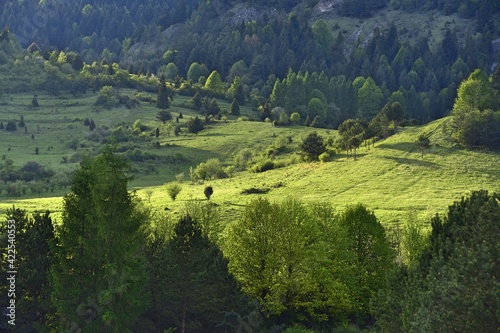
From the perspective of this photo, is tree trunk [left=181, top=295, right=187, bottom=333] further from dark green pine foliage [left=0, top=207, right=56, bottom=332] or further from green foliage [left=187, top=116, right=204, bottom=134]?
green foliage [left=187, top=116, right=204, bottom=134]

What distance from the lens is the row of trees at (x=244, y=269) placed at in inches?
1260

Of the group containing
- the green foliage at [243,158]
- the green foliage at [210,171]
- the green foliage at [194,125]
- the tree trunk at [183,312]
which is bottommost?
the tree trunk at [183,312]

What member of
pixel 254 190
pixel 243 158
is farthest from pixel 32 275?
pixel 243 158

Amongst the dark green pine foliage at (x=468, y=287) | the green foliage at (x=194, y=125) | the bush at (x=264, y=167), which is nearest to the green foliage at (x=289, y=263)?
the dark green pine foliage at (x=468, y=287)

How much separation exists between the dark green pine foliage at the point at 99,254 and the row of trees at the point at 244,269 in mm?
71

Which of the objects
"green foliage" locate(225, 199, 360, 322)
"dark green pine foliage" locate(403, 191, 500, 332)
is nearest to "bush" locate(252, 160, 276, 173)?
"green foliage" locate(225, 199, 360, 322)

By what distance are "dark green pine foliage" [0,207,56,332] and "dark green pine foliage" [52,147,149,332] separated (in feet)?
9.97

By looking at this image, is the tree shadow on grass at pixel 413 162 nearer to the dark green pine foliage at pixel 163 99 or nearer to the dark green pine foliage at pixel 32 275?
the dark green pine foliage at pixel 32 275

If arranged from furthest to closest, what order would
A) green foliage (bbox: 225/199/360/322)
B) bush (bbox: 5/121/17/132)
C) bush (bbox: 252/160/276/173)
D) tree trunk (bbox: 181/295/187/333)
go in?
bush (bbox: 5/121/17/132) → bush (bbox: 252/160/276/173) → green foliage (bbox: 225/199/360/322) → tree trunk (bbox: 181/295/187/333)

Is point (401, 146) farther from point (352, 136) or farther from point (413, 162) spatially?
point (413, 162)

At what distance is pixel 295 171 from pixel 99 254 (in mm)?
72583

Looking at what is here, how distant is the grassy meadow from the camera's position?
8600 cm

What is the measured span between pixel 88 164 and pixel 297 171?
70212 mm

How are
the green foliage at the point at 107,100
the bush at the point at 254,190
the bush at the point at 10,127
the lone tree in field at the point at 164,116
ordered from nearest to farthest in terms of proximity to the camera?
1. the bush at the point at 254,190
2. the bush at the point at 10,127
3. the lone tree in field at the point at 164,116
4. the green foliage at the point at 107,100
